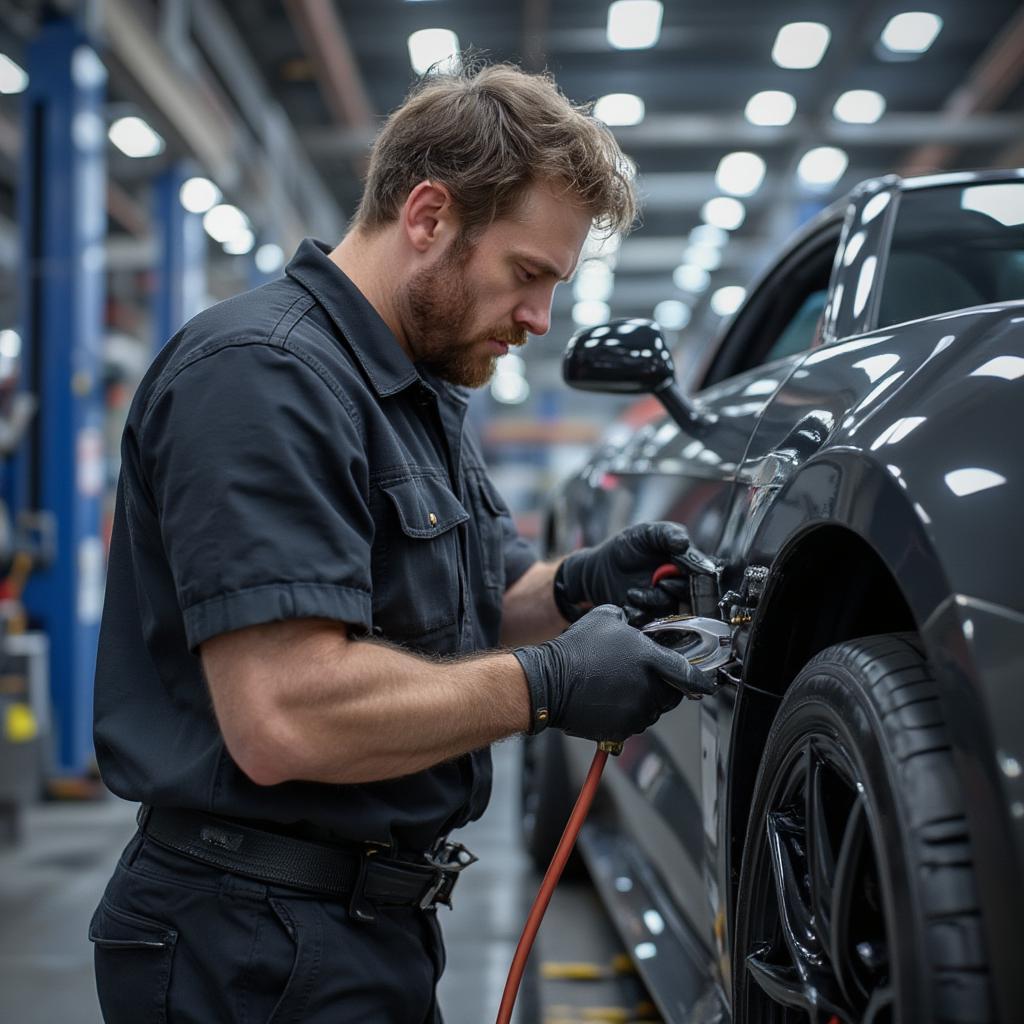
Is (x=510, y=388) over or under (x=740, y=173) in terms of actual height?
over

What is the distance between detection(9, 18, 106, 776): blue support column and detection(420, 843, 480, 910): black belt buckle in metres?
3.82

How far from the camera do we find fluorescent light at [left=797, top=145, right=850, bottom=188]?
36.4 feet

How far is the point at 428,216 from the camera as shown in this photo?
1.52 meters

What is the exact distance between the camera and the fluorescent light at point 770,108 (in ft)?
33.1

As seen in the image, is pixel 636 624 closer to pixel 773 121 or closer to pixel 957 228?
pixel 957 228

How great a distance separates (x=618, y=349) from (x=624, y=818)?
1.03 m

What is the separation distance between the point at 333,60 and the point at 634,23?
7.28ft

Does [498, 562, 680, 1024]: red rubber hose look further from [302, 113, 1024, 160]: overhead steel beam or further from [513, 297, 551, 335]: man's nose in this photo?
[302, 113, 1024, 160]: overhead steel beam

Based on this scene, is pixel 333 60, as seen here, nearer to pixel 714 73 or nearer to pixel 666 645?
pixel 714 73

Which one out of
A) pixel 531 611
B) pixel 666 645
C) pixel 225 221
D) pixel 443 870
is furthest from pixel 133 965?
pixel 225 221

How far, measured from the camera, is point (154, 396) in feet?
4.51

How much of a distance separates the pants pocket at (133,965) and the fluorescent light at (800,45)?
28.6ft

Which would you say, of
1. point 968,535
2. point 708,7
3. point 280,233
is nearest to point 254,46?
point 280,233

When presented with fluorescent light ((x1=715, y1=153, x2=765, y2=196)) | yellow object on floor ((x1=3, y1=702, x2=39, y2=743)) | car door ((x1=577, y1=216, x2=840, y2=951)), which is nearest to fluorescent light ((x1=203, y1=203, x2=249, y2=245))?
fluorescent light ((x1=715, y1=153, x2=765, y2=196))
